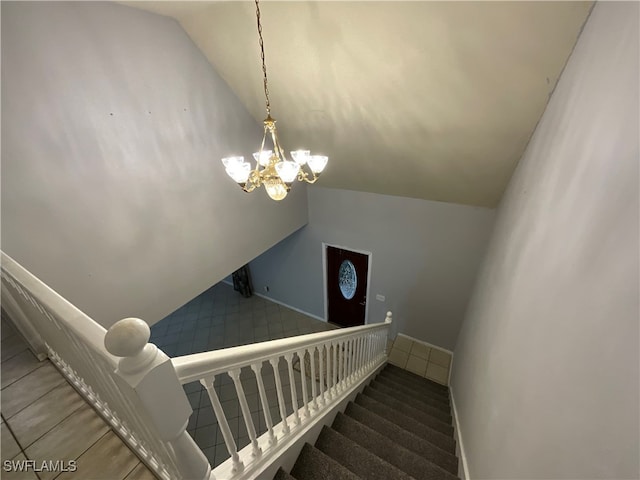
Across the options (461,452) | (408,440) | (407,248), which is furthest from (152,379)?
(407,248)

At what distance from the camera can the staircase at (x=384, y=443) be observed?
1.59 m

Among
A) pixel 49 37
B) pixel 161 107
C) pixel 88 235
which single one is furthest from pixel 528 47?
pixel 88 235

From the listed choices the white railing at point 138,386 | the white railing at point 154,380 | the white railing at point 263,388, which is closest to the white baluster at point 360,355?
the white railing at point 263,388

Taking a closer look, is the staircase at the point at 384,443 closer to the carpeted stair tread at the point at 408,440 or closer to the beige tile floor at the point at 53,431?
the carpeted stair tread at the point at 408,440

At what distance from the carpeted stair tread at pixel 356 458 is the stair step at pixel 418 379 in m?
2.45

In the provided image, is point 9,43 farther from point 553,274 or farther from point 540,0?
point 553,274

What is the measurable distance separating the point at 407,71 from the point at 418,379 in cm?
402

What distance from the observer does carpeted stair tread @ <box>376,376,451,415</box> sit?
3.22 meters

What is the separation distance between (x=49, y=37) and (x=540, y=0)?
2.77 metres

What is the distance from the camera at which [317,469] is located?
5.08 feet

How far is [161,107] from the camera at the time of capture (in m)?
2.29

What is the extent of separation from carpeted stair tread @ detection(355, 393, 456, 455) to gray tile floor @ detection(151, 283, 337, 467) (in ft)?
4.35

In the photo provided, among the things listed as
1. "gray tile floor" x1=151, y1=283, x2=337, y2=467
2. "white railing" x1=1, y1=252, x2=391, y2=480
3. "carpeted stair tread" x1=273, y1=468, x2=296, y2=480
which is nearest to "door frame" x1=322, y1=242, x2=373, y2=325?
"gray tile floor" x1=151, y1=283, x2=337, y2=467

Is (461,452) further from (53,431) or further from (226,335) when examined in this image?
(226,335)
